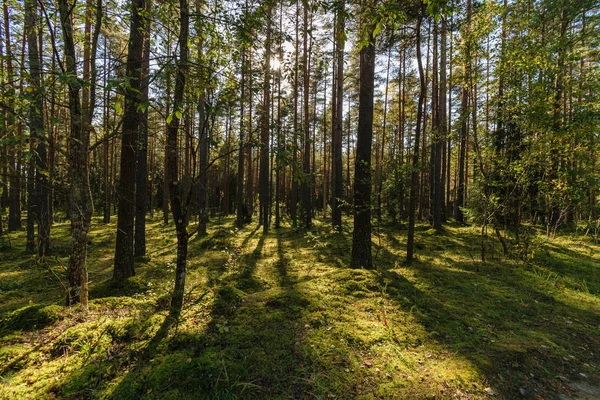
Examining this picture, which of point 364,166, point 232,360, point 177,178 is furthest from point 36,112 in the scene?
point 364,166

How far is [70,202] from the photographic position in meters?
3.48

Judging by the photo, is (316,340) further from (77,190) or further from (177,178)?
(77,190)

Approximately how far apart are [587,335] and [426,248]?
5243 mm

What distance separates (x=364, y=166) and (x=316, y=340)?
412 cm

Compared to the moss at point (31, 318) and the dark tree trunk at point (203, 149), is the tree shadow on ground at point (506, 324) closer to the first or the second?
the dark tree trunk at point (203, 149)

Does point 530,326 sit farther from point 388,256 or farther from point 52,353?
point 52,353

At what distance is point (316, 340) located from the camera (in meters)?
3.39

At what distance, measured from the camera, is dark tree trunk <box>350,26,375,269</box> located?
243 inches

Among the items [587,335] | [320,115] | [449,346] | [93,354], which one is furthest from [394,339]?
[320,115]

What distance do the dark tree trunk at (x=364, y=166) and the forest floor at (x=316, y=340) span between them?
642 mm

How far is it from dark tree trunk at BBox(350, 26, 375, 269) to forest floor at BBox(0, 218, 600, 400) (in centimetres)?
64

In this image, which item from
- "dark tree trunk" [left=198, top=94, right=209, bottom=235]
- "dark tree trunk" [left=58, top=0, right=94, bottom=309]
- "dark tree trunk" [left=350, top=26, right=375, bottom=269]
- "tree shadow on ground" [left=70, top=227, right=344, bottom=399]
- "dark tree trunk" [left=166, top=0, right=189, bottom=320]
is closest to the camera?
"tree shadow on ground" [left=70, top=227, right=344, bottom=399]

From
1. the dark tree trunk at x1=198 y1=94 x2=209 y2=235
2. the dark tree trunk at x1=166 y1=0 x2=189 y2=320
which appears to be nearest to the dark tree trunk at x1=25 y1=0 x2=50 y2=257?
the dark tree trunk at x1=166 y1=0 x2=189 y2=320

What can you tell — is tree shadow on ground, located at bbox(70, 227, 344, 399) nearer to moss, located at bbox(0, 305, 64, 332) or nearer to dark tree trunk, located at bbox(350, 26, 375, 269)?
moss, located at bbox(0, 305, 64, 332)
